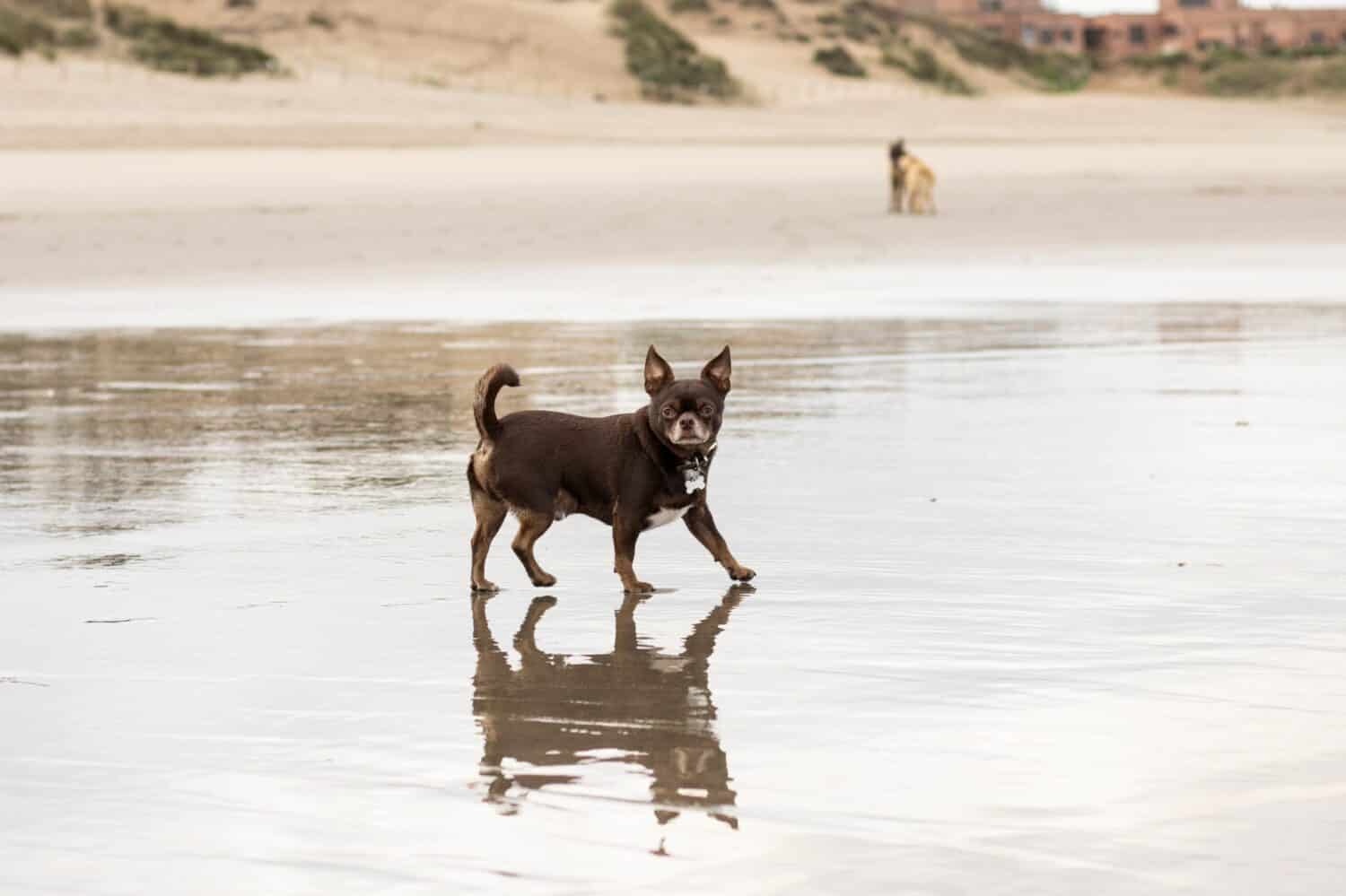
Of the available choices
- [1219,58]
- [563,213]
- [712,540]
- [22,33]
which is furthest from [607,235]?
[1219,58]

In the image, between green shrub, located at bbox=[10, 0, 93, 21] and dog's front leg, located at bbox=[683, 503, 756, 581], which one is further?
green shrub, located at bbox=[10, 0, 93, 21]

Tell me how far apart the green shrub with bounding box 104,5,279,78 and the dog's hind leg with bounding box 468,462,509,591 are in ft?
164

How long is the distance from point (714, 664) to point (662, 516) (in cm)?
118

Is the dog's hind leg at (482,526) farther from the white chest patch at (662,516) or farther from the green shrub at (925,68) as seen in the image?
the green shrub at (925,68)

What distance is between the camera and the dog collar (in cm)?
757

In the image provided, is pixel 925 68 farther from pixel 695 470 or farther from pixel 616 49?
pixel 695 470

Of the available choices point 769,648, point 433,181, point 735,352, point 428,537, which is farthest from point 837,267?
point 769,648

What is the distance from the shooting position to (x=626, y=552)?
7.59 meters

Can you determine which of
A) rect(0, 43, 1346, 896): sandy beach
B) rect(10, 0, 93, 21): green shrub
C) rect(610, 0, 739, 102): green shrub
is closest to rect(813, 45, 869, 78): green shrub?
rect(610, 0, 739, 102): green shrub

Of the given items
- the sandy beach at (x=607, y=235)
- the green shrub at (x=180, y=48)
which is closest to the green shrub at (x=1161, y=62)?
the green shrub at (x=180, y=48)

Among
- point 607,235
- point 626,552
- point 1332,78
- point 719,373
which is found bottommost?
point 626,552

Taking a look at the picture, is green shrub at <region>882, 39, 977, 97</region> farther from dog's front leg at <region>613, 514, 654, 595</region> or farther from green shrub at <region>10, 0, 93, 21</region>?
dog's front leg at <region>613, 514, 654, 595</region>

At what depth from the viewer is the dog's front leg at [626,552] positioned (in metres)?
7.57

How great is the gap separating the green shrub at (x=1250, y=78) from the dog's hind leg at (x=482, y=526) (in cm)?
8238
